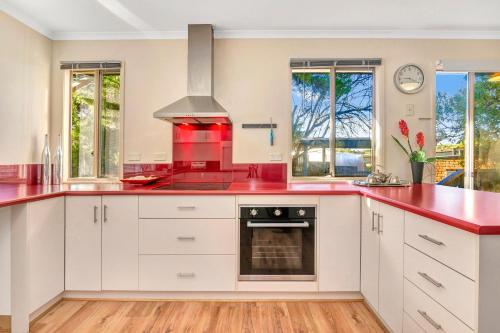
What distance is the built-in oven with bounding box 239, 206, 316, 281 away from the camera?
8.20 ft

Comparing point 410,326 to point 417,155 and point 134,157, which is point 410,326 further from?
point 134,157

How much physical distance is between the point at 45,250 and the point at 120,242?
491mm

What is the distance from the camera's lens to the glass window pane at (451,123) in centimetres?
333

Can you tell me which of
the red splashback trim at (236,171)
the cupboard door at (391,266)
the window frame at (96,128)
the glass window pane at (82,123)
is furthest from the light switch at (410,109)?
the glass window pane at (82,123)

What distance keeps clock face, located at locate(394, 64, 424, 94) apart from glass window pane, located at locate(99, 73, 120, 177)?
285 centimetres

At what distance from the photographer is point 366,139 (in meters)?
3.31

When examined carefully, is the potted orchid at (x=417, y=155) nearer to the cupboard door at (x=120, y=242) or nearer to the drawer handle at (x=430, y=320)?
the drawer handle at (x=430, y=320)

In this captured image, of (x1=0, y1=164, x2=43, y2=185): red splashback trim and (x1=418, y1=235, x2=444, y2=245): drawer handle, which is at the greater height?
(x1=0, y1=164, x2=43, y2=185): red splashback trim

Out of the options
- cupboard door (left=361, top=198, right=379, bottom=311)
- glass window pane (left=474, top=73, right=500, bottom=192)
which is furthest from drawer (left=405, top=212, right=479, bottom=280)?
glass window pane (left=474, top=73, right=500, bottom=192)

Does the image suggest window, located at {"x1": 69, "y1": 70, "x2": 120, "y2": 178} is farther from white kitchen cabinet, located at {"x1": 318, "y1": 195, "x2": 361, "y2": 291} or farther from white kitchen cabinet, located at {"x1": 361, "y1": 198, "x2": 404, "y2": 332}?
white kitchen cabinet, located at {"x1": 361, "y1": 198, "x2": 404, "y2": 332}

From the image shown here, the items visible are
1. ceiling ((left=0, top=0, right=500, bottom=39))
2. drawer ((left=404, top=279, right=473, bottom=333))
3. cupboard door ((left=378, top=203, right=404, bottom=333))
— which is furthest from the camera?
ceiling ((left=0, top=0, right=500, bottom=39))

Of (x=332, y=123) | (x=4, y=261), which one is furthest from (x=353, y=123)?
(x=4, y=261)

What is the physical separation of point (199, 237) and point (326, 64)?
2.07 meters

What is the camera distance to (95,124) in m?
3.33
